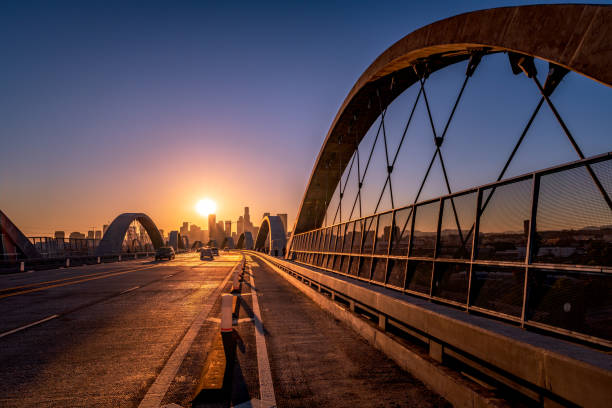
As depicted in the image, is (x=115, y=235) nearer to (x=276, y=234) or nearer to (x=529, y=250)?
(x=276, y=234)

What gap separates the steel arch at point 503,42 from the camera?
18.9ft

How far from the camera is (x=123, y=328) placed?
7832mm

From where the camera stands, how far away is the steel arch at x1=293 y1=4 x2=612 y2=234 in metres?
5.77

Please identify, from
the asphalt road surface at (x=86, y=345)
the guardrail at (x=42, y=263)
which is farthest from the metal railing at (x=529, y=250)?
the guardrail at (x=42, y=263)

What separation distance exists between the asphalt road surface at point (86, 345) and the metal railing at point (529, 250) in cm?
426

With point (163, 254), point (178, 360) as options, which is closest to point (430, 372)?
point (178, 360)

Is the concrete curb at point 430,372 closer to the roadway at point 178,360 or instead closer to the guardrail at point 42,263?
the roadway at point 178,360

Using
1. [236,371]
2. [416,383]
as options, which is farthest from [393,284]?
[236,371]

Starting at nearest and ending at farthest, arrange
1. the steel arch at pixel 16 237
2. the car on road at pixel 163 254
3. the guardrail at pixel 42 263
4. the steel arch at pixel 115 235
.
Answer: the guardrail at pixel 42 263, the steel arch at pixel 16 237, the car on road at pixel 163 254, the steel arch at pixel 115 235

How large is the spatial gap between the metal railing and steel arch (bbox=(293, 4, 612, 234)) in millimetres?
2672

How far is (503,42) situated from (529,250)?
18.7 ft

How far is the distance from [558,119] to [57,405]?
8145 millimetres

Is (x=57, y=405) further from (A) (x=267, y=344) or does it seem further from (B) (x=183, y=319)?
(B) (x=183, y=319)

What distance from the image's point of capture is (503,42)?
8062 millimetres
